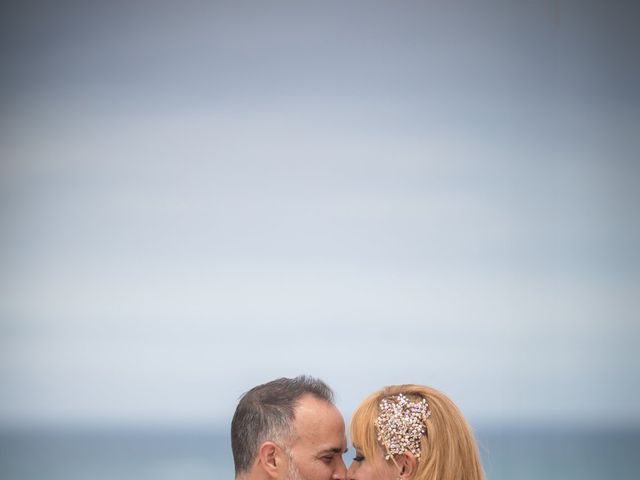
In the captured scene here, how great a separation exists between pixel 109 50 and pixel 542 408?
99.0 inches

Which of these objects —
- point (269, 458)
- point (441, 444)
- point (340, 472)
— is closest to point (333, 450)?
point (340, 472)

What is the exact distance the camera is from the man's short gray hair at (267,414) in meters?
3.11

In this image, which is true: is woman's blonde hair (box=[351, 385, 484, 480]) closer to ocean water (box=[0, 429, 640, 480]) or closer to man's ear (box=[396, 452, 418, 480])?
man's ear (box=[396, 452, 418, 480])

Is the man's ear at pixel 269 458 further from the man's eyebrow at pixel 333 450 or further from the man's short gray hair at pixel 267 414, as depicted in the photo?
the man's eyebrow at pixel 333 450

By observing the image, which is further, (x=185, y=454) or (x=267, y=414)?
(x=185, y=454)

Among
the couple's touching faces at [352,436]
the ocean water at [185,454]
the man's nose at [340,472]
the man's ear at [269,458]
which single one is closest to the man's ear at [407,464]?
the couple's touching faces at [352,436]

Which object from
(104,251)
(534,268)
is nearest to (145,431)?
(104,251)

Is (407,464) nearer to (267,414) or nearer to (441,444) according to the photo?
(441,444)

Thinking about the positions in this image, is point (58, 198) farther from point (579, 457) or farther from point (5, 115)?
point (579, 457)

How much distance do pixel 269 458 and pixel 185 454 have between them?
1.70 meters

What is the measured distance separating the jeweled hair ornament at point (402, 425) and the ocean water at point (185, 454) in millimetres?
1684

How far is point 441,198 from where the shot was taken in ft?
15.6

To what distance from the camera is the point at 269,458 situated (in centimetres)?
310

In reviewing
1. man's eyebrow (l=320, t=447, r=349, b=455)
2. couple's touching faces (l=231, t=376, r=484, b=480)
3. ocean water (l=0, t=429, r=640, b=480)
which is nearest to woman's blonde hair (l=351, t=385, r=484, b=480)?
couple's touching faces (l=231, t=376, r=484, b=480)
